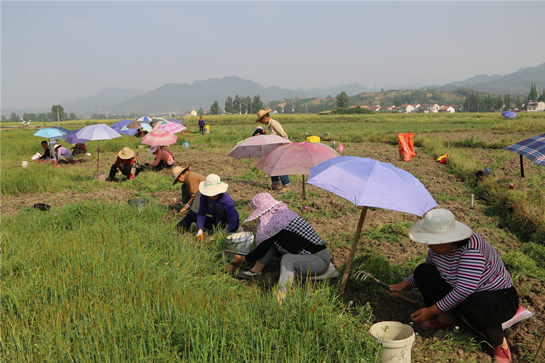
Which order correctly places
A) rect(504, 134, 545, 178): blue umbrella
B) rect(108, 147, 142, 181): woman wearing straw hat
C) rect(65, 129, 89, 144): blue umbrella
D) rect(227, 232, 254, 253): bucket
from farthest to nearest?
rect(108, 147, 142, 181): woman wearing straw hat → rect(65, 129, 89, 144): blue umbrella → rect(227, 232, 254, 253): bucket → rect(504, 134, 545, 178): blue umbrella

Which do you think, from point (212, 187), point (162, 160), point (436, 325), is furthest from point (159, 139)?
point (436, 325)

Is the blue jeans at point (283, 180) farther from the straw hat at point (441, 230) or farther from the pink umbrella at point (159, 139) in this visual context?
the straw hat at point (441, 230)

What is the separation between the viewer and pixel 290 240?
3.74 m

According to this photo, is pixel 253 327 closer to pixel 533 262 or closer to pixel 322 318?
pixel 322 318

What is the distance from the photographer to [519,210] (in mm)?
5508

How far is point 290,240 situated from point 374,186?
48.7 inches

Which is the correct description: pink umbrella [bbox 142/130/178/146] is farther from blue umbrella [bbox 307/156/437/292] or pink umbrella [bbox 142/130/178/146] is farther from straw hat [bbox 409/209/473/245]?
straw hat [bbox 409/209/473/245]

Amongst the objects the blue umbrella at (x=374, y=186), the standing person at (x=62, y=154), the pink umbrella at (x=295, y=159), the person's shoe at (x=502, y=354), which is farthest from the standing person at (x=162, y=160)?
the person's shoe at (x=502, y=354)

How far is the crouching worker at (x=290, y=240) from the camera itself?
11.8 ft

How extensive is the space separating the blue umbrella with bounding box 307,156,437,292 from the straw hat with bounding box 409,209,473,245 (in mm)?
114

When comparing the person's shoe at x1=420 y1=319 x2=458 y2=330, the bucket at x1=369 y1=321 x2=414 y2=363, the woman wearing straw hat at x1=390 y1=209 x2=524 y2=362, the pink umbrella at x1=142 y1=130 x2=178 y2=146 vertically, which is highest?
the pink umbrella at x1=142 y1=130 x2=178 y2=146

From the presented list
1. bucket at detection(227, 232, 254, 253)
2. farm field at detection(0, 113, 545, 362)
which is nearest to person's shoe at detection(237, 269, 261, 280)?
farm field at detection(0, 113, 545, 362)

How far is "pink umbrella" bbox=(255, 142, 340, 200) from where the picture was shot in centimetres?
532

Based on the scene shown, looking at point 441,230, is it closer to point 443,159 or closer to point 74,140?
point 74,140
